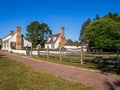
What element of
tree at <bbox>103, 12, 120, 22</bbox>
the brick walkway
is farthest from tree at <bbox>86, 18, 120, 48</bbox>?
the brick walkway

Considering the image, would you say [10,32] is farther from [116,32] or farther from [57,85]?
[57,85]

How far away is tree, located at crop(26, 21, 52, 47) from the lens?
230 ft

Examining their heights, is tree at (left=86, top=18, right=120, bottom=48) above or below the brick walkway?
above

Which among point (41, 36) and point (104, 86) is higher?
point (41, 36)

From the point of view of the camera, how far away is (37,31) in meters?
72.1

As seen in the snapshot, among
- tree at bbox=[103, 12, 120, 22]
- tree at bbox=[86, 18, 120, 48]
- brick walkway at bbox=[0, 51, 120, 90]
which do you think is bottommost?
brick walkway at bbox=[0, 51, 120, 90]

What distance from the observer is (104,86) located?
712 cm

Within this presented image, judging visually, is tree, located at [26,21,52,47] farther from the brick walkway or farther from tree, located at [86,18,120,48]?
the brick walkway

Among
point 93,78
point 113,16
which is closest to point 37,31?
point 113,16

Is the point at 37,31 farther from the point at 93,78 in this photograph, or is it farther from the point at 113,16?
the point at 93,78

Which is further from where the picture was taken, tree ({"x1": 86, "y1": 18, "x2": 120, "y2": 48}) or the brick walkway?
tree ({"x1": 86, "y1": 18, "x2": 120, "y2": 48})

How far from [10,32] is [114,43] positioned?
3606 centimetres

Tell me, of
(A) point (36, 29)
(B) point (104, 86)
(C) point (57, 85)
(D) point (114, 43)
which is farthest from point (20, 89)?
(A) point (36, 29)

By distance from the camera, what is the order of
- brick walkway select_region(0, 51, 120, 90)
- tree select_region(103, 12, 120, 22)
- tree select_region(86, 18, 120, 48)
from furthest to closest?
tree select_region(103, 12, 120, 22) → tree select_region(86, 18, 120, 48) → brick walkway select_region(0, 51, 120, 90)
